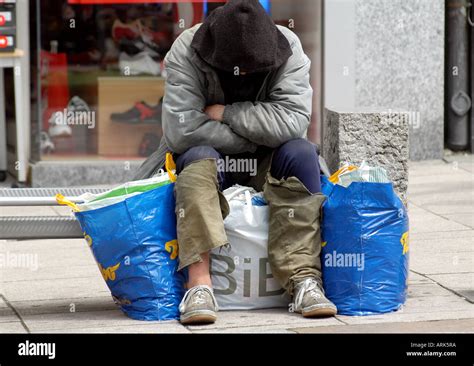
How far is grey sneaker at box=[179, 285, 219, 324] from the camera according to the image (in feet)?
15.5

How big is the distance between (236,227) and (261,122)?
49 cm

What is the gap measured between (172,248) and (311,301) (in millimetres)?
660

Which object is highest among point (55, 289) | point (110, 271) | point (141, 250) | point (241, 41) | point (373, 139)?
point (241, 41)

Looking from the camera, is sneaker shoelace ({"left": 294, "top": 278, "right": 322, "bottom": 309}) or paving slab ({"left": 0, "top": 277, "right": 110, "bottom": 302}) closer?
sneaker shoelace ({"left": 294, "top": 278, "right": 322, "bottom": 309})

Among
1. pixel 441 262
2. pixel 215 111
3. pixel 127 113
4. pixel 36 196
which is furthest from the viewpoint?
pixel 127 113

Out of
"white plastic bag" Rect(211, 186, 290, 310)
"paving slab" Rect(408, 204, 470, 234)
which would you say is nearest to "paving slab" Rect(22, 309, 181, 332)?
"white plastic bag" Rect(211, 186, 290, 310)

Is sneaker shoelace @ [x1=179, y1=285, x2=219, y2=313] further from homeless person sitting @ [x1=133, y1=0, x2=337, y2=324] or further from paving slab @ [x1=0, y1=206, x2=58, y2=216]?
paving slab @ [x1=0, y1=206, x2=58, y2=216]

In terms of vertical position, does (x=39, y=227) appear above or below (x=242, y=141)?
below

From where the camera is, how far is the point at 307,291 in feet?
16.0

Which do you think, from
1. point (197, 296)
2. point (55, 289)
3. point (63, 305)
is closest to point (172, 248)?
point (197, 296)

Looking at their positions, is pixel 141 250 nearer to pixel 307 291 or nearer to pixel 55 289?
pixel 307 291

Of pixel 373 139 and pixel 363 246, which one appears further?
pixel 373 139

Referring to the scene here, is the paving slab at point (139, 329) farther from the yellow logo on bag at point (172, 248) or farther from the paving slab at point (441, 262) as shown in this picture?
the paving slab at point (441, 262)
